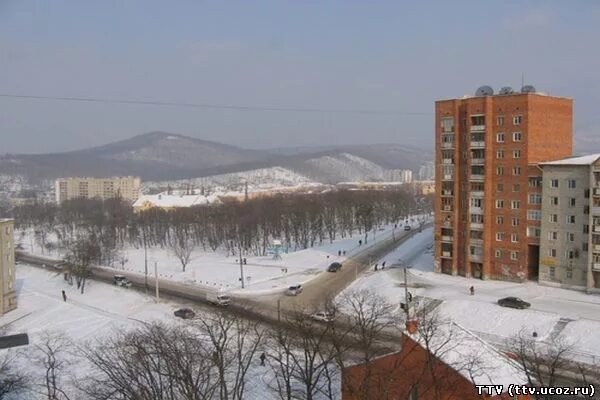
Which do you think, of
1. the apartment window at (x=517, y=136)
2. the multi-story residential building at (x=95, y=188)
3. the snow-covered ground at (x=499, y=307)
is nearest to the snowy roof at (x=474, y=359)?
the snow-covered ground at (x=499, y=307)

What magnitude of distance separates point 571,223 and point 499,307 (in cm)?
835

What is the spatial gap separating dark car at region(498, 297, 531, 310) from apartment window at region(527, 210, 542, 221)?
288 inches

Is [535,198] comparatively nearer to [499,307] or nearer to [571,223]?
[571,223]

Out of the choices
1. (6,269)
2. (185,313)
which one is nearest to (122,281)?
(6,269)

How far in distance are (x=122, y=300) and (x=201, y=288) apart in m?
5.91

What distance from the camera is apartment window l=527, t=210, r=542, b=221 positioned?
3853 centimetres

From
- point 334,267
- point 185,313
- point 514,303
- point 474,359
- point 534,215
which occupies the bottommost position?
point 185,313

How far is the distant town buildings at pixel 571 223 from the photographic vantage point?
35.5m

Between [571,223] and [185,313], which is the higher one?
[571,223]

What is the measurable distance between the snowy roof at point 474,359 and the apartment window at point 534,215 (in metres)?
24.6

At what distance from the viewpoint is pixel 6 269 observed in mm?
43000

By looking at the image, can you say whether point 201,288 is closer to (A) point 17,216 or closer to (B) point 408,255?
(B) point 408,255

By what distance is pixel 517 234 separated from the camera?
39625 millimetres

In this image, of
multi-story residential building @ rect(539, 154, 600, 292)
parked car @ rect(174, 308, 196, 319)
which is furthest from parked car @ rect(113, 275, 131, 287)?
multi-story residential building @ rect(539, 154, 600, 292)
